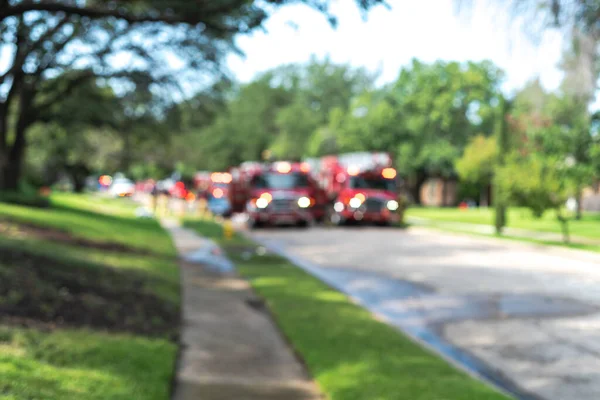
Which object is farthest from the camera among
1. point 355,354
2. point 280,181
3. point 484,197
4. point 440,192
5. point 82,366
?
point 440,192

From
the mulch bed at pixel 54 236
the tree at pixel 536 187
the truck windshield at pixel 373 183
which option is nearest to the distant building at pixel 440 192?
the truck windshield at pixel 373 183

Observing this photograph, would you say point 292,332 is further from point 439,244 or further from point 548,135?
point 548,135

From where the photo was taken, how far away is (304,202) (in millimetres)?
29578

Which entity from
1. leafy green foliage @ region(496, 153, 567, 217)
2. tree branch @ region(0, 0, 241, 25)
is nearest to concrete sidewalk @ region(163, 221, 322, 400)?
tree branch @ region(0, 0, 241, 25)

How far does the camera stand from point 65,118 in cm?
2859

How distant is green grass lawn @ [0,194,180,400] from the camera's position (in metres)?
5.85

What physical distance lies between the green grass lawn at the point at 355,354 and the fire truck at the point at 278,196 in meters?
16.7

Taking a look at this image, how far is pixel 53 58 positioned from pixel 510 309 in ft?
56.7

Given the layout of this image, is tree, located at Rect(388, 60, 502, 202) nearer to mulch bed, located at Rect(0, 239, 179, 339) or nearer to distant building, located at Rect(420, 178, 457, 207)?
distant building, located at Rect(420, 178, 457, 207)

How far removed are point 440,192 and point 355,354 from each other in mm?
57186

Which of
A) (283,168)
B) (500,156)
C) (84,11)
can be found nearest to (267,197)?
(283,168)

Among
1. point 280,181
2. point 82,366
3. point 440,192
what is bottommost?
point 82,366

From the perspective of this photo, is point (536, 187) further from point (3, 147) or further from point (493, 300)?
point (3, 147)

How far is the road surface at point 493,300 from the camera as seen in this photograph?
7422 mm
